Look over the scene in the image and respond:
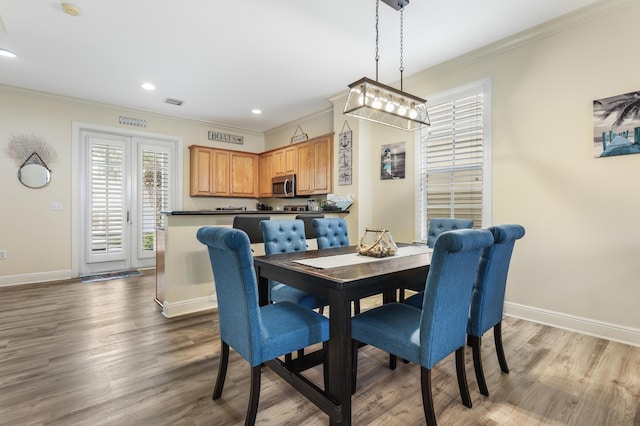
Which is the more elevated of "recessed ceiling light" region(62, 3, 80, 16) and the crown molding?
"recessed ceiling light" region(62, 3, 80, 16)

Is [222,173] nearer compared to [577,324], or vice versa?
[577,324]

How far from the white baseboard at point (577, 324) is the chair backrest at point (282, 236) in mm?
2300

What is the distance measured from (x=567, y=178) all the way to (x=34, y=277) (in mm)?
6797

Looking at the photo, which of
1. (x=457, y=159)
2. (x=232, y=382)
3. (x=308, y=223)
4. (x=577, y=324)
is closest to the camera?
(x=232, y=382)

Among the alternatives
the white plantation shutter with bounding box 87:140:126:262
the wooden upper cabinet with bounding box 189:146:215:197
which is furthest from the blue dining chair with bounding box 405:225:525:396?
the white plantation shutter with bounding box 87:140:126:262

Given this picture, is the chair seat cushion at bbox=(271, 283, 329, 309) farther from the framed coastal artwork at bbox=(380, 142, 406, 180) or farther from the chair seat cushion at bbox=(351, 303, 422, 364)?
the framed coastal artwork at bbox=(380, 142, 406, 180)

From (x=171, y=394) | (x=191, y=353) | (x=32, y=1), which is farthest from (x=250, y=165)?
(x=171, y=394)

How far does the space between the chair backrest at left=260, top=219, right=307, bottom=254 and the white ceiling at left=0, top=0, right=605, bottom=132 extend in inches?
74.5

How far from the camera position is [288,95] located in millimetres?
4746

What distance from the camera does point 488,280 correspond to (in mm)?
1853

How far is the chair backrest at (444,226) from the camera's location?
285 centimetres

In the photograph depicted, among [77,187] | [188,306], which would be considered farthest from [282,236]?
[77,187]

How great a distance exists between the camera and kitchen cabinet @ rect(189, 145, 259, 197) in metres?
5.86

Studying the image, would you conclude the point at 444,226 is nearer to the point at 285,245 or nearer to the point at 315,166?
the point at 285,245
